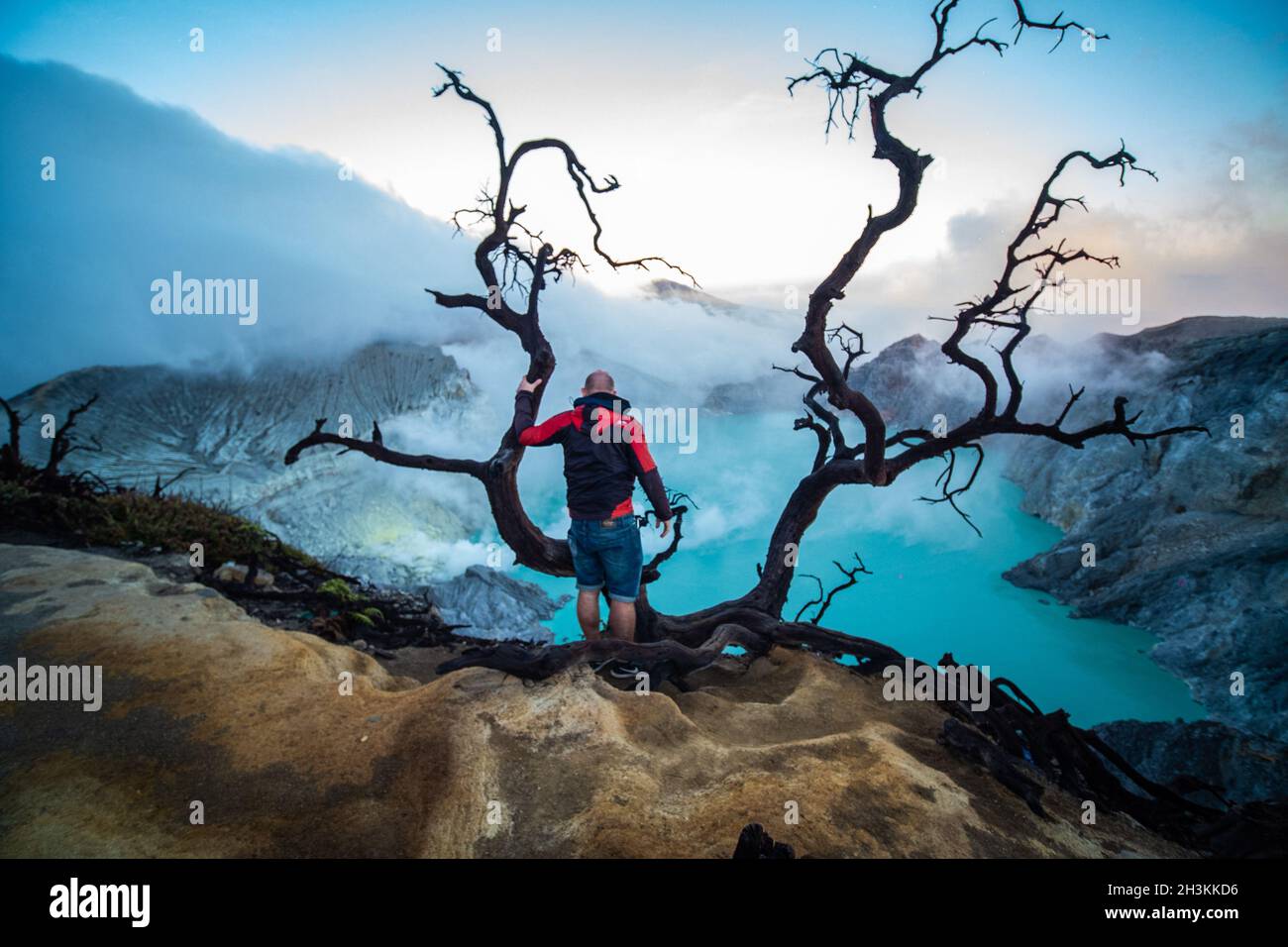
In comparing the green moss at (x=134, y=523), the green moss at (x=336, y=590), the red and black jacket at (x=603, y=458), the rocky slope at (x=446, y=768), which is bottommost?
the rocky slope at (x=446, y=768)

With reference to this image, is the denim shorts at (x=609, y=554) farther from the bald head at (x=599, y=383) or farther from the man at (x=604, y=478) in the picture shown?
the bald head at (x=599, y=383)

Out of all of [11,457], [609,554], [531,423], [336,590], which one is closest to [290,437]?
[11,457]

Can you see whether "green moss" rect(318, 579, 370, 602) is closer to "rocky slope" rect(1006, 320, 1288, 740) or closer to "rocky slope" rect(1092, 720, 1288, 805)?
"rocky slope" rect(1092, 720, 1288, 805)

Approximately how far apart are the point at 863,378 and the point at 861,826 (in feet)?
118

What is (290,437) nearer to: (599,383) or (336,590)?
(336,590)

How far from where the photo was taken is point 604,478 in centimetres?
575

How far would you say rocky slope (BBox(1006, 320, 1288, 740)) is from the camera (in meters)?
12.7

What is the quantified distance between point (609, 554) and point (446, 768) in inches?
105

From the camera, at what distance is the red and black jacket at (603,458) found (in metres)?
5.72

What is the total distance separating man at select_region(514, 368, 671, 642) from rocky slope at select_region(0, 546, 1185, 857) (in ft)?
4.62

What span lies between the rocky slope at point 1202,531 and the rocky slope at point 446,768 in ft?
41.4

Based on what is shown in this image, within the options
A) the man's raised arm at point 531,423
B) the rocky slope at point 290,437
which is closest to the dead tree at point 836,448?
the man's raised arm at point 531,423

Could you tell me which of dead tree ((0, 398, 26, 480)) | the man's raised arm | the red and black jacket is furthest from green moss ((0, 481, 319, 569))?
the red and black jacket
